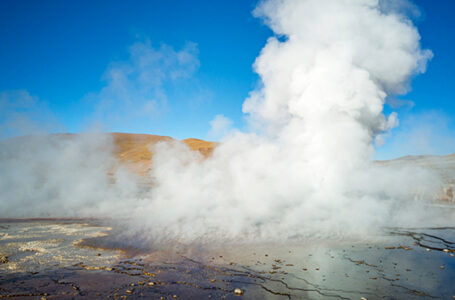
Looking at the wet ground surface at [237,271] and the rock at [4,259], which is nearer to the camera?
the wet ground surface at [237,271]

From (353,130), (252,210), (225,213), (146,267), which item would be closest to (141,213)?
(225,213)

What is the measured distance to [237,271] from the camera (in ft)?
16.5

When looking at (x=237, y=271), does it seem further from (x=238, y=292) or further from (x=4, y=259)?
(x=4, y=259)

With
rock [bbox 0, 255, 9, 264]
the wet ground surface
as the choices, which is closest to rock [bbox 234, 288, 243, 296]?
the wet ground surface

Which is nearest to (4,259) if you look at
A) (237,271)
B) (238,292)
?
(237,271)

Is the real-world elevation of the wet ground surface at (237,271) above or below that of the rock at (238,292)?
above

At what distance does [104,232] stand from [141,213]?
3.47 m

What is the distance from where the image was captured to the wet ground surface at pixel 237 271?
4.09m

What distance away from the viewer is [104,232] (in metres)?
8.70

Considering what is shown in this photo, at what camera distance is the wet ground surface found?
13.4 feet

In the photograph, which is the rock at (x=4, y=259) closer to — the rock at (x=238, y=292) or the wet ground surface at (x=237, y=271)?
the wet ground surface at (x=237, y=271)

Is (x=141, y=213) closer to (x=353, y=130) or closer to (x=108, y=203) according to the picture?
(x=108, y=203)

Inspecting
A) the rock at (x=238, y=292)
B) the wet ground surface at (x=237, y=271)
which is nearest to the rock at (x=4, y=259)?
the wet ground surface at (x=237, y=271)

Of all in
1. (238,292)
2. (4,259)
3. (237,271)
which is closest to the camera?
(238,292)
